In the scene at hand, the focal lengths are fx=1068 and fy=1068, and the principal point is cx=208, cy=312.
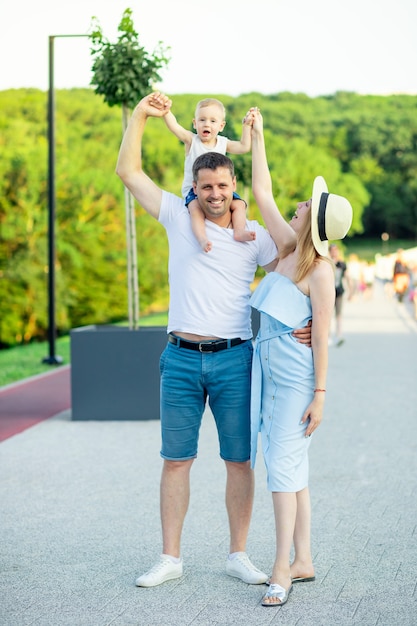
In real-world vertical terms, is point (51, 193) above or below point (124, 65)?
below

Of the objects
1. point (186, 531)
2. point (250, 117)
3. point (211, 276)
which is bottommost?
point (186, 531)

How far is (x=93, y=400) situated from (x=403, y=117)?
124 meters

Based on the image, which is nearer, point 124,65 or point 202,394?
point 202,394

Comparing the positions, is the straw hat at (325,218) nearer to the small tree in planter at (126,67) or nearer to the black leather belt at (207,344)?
the black leather belt at (207,344)

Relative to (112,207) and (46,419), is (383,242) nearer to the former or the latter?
(112,207)

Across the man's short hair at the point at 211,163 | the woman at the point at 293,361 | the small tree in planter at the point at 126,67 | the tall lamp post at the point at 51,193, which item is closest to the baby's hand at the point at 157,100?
the man's short hair at the point at 211,163

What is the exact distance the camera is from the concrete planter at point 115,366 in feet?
29.4

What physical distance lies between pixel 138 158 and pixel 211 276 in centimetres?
61

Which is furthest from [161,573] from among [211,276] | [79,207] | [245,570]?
[79,207]

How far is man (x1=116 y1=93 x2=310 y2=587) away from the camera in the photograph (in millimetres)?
4441

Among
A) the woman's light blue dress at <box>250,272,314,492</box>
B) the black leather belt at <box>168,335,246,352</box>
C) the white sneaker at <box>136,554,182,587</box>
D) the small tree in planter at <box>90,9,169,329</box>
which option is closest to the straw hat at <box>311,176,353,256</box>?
the woman's light blue dress at <box>250,272,314,492</box>

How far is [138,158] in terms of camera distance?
4.58m

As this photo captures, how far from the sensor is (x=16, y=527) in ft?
18.1

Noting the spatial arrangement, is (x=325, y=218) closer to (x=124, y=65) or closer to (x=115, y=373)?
(x=115, y=373)
